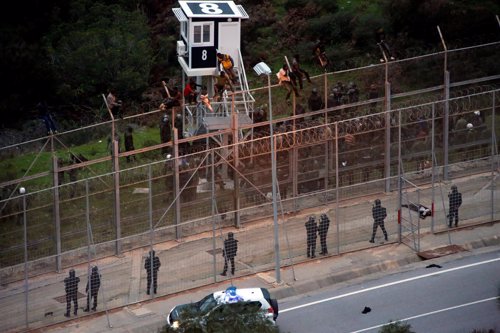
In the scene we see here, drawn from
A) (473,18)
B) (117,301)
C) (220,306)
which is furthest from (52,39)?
(220,306)

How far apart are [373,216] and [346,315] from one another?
465 centimetres

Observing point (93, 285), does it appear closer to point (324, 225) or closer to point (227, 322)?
point (324, 225)

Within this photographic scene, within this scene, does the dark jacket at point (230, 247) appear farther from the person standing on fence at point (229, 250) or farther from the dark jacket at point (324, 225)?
the dark jacket at point (324, 225)

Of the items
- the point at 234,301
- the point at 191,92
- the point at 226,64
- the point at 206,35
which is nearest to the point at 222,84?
the point at 226,64

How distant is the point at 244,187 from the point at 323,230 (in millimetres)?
3111

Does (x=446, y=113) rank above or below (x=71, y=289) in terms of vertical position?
above

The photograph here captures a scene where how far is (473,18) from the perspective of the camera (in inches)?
1988

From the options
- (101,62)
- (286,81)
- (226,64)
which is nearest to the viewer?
(286,81)

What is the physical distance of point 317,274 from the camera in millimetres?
34844

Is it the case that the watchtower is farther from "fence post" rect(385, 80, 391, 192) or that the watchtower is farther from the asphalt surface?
the asphalt surface

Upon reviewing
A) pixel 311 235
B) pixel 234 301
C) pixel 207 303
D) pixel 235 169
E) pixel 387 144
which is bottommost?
pixel 207 303

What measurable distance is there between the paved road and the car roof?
3.59 ft

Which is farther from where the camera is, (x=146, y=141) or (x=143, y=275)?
(x=146, y=141)

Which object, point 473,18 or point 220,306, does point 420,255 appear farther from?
point 473,18
